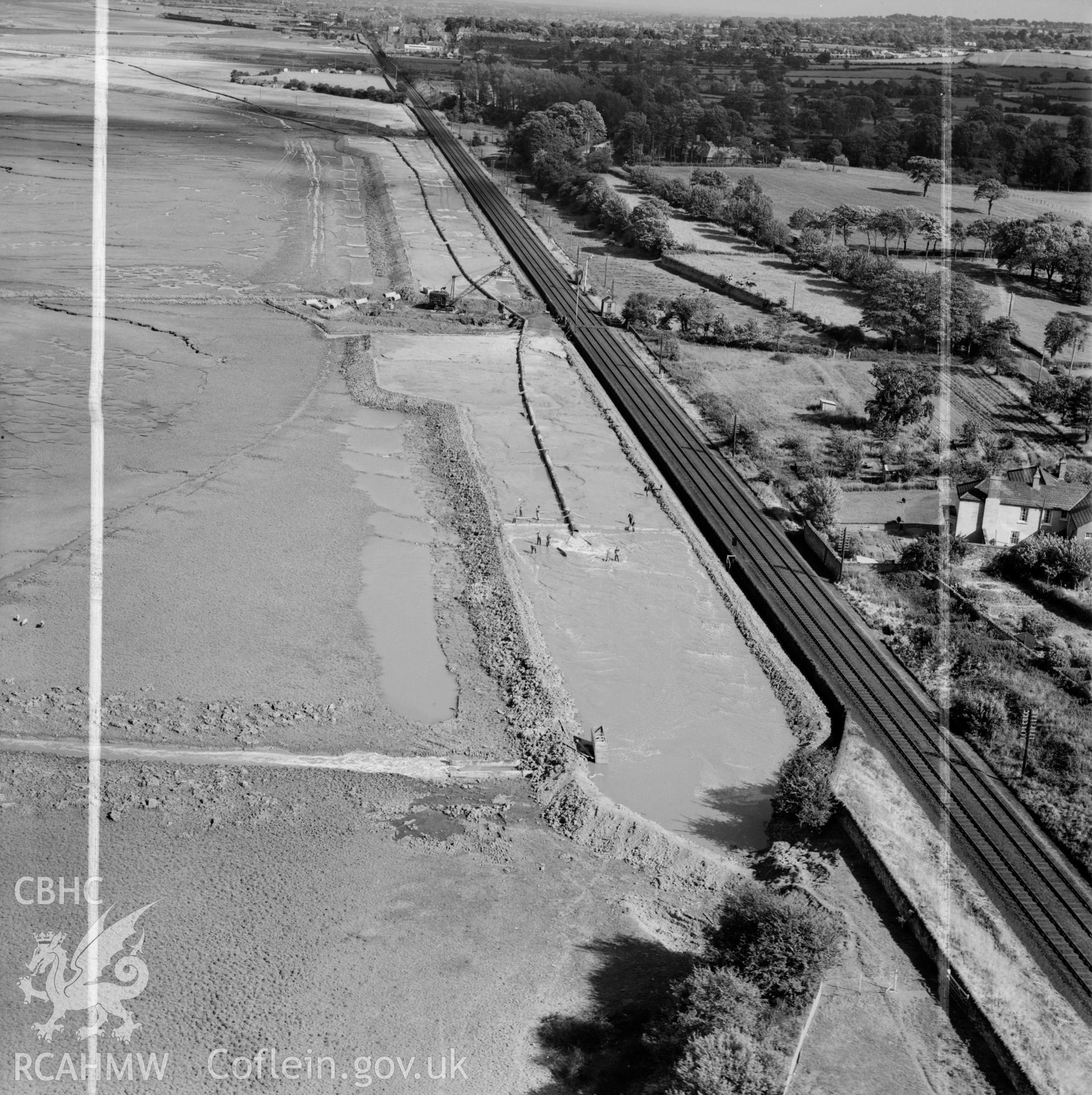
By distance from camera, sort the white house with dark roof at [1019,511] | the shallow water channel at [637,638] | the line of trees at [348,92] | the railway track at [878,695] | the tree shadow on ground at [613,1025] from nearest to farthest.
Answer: the tree shadow on ground at [613,1025]
the railway track at [878,695]
the shallow water channel at [637,638]
the white house with dark roof at [1019,511]
the line of trees at [348,92]

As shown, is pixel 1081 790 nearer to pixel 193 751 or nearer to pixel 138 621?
pixel 193 751

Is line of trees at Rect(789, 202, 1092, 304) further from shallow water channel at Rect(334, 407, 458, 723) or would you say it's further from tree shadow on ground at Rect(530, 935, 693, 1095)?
tree shadow on ground at Rect(530, 935, 693, 1095)

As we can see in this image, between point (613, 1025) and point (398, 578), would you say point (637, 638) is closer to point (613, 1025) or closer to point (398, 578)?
point (398, 578)

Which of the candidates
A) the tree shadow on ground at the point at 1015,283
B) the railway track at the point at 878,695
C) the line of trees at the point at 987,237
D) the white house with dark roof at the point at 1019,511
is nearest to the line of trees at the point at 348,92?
the line of trees at the point at 987,237

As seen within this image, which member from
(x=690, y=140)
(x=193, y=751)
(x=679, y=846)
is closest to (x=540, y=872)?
(x=679, y=846)

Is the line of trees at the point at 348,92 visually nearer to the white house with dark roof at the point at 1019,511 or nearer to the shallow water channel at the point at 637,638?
the shallow water channel at the point at 637,638

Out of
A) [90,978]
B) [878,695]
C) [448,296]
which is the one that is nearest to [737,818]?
[878,695]
